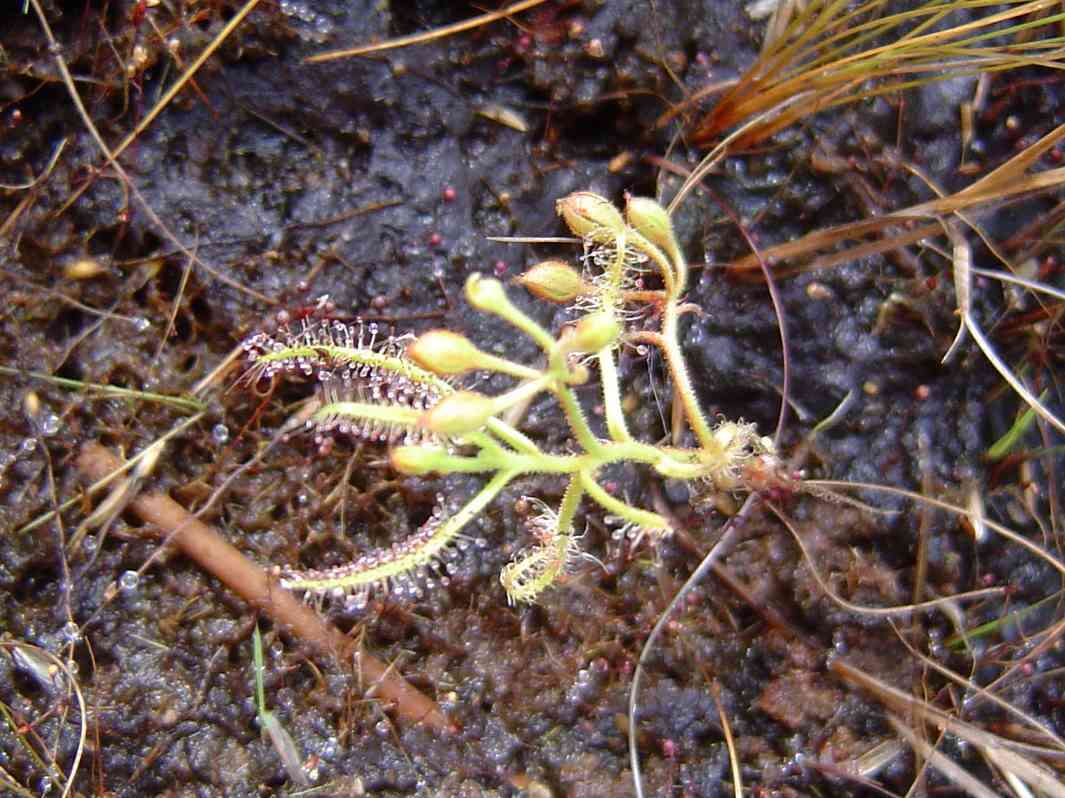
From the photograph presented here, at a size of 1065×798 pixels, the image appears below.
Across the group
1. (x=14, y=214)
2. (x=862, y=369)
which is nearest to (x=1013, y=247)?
(x=862, y=369)

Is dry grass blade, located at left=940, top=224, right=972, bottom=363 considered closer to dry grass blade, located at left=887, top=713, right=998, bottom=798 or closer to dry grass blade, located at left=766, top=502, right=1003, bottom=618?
dry grass blade, located at left=766, top=502, right=1003, bottom=618

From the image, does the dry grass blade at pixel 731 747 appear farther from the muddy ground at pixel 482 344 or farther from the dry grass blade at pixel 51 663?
the dry grass blade at pixel 51 663

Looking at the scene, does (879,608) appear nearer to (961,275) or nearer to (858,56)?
(961,275)

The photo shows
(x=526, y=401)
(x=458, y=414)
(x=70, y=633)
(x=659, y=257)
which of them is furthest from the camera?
(x=526, y=401)

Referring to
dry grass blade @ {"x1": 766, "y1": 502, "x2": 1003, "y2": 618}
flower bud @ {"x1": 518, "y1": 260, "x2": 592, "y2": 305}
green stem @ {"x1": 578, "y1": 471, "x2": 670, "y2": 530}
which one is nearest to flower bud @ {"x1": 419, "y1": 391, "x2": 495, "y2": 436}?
green stem @ {"x1": 578, "y1": 471, "x2": 670, "y2": 530}

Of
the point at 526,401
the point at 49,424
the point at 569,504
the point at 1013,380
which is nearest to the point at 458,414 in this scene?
the point at 569,504

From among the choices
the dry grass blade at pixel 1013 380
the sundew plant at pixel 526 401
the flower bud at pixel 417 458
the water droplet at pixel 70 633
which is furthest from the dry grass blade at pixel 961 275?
the water droplet at pixel 70 633

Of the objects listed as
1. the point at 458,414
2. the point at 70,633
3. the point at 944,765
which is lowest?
the point at 944,765
